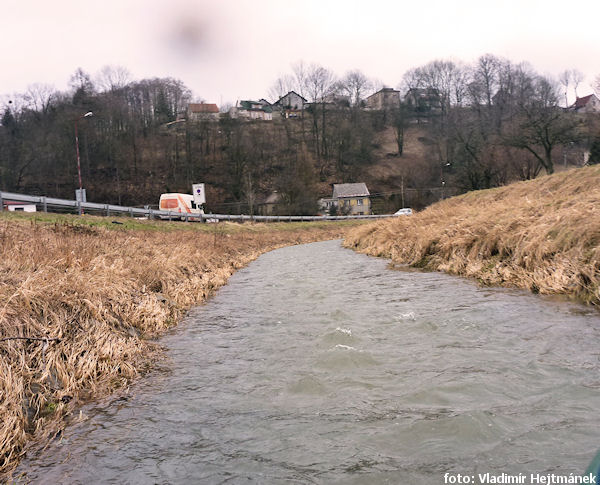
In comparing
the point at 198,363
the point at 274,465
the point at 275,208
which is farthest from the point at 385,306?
the point at 275,208

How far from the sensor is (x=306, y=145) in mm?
101125

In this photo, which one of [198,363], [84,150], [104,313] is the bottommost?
[198,363]

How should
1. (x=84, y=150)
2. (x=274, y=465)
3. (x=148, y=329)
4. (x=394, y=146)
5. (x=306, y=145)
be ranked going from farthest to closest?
(x=394, y=146) → (x=306, y=145) → (x=84, y=150) → (x=148, y=329) → (x=274, y=465)

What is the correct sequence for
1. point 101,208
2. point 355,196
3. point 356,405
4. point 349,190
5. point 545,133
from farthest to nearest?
point 349,190
point 355,196
point 545,133
point 101,208
point 356,405

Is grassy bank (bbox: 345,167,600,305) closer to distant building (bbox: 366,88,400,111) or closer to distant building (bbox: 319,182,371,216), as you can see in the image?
distant building (bbox: 319,182,371,216)

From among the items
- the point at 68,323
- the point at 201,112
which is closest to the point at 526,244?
the point at 68,323

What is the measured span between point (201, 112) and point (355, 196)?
140 feet

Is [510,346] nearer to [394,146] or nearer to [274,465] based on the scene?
[274,465]

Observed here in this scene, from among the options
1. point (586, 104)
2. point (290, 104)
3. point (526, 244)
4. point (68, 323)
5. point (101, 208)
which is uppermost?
point (290, 104)

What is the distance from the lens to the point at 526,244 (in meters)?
10.2

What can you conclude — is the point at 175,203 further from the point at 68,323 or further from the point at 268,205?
the point at 68,323

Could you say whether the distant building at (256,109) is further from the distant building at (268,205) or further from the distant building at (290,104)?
the distant building at (268,205)

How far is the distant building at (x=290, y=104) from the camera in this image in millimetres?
116931

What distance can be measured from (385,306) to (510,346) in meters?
3.11
